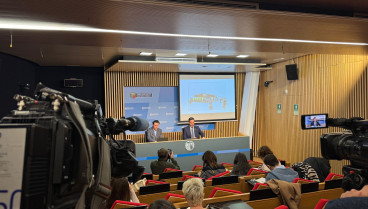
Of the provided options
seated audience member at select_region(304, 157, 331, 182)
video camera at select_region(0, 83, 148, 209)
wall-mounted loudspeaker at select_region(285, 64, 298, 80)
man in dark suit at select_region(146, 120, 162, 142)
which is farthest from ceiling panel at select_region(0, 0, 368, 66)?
man in dark suit at select_region(146, 120, 162, 142)

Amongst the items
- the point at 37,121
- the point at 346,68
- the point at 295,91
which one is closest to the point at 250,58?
the point at 295,91

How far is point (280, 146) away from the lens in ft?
30.9

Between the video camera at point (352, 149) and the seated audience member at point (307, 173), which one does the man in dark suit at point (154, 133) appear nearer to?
the seated audience member at point (307, 173)

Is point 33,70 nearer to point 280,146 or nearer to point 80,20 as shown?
point 80,20

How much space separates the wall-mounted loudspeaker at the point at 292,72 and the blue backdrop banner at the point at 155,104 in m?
3.35

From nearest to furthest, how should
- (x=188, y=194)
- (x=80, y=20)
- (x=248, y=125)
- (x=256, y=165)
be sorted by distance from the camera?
(x=188, y=194)
(x=80, y=20)
(x=256, y=165)
(x=248, y=125)

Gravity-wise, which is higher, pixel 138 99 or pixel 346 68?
pixel 346 68

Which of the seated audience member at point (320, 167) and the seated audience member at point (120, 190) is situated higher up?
the seated audience member at point (120, 190)

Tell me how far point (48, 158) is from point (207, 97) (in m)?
9.63

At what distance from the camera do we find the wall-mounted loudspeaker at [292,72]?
27.9 ft

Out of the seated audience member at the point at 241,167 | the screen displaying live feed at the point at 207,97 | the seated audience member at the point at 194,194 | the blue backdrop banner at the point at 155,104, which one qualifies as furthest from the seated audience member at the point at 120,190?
the screen displaying live feed at the point at 207,97

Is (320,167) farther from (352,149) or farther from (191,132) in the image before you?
(352,149)

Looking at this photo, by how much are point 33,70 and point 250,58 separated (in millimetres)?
6220

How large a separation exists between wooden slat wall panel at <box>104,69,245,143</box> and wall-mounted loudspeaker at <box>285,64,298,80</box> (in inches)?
90.9
